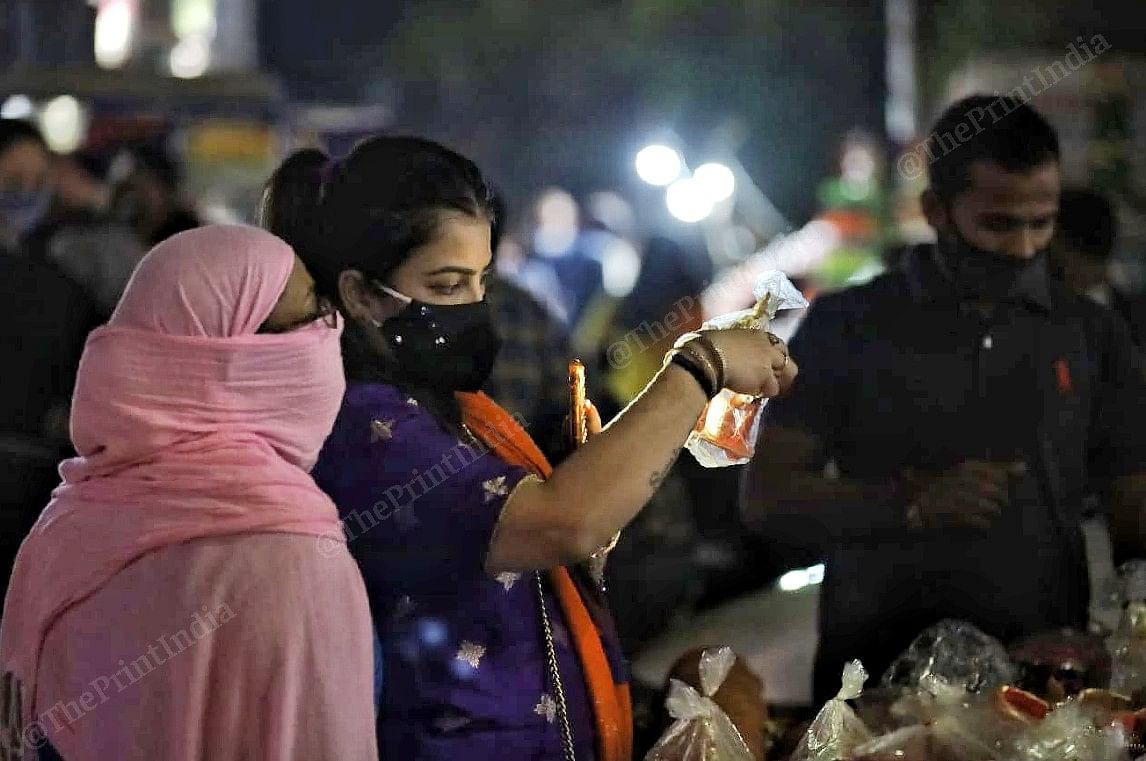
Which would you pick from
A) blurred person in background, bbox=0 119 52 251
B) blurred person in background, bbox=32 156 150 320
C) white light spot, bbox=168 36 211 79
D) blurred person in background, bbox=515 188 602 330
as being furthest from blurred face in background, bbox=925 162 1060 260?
white light spot, bbox=168 36 211 79

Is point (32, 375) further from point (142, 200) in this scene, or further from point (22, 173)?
point (142, 200)

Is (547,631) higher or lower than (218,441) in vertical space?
lower

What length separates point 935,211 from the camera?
2865 millimetres

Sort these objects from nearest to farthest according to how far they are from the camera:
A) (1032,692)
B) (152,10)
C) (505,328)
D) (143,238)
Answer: (1032,692) < (505,328) < (143,238) < (152,10)

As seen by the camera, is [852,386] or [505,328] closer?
[852,386]

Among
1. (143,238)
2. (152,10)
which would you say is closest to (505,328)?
(143,238)

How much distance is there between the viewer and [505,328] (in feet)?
15.5

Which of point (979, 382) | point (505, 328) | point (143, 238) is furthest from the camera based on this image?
point (143, 238)

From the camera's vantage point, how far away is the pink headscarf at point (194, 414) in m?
1.82

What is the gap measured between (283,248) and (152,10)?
20777mm

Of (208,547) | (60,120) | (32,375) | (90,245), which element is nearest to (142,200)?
(90,245)

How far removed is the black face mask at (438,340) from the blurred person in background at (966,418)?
1.01 m

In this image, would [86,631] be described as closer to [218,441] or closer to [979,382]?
[218,441]

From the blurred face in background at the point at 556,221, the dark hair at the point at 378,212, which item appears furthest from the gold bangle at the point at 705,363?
the blurred face in background at the point at 556,221
